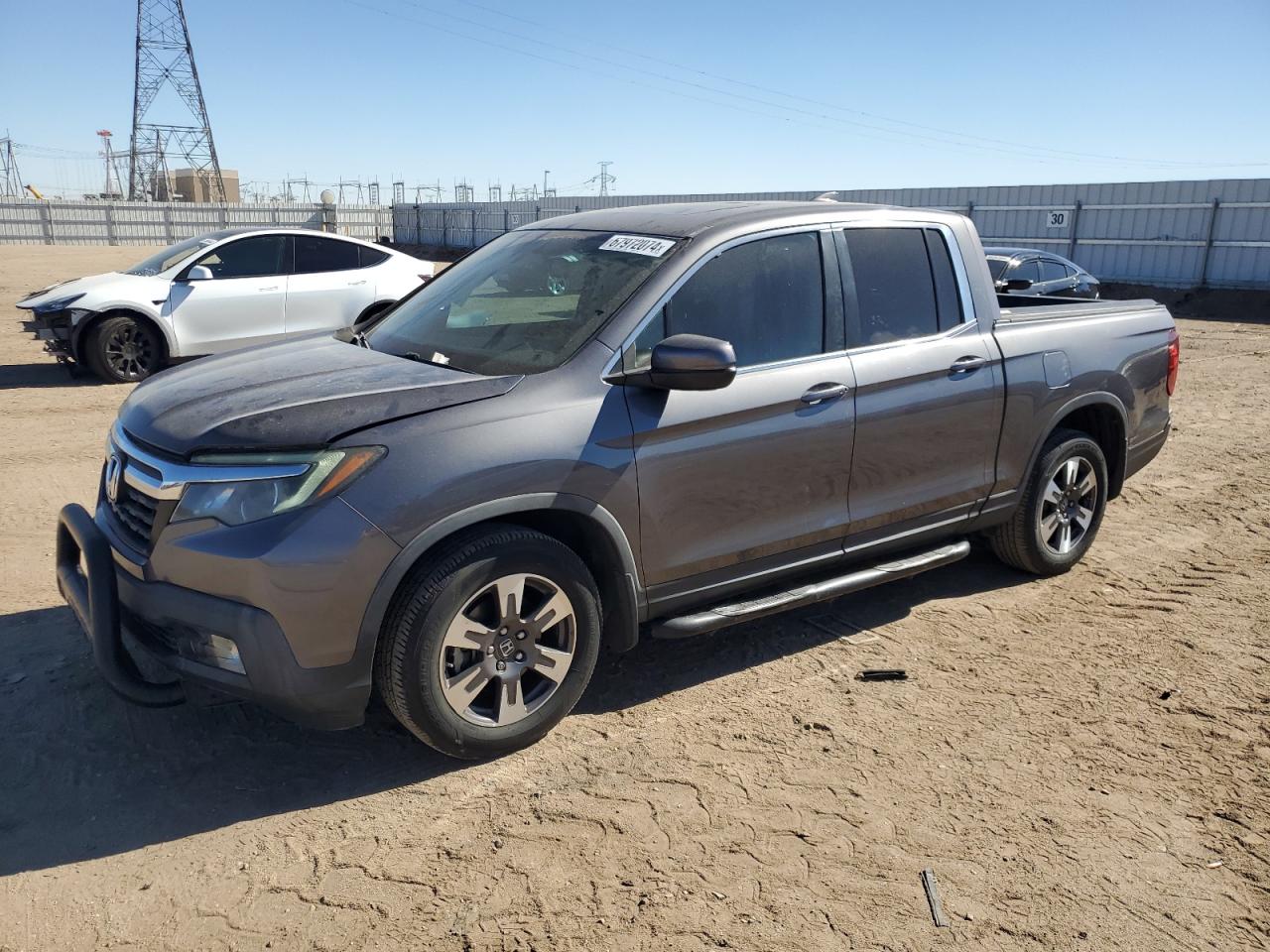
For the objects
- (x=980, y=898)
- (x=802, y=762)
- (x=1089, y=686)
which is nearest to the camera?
(x=980, y=898)

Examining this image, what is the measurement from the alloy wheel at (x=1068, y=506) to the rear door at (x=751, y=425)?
1655 millimetres

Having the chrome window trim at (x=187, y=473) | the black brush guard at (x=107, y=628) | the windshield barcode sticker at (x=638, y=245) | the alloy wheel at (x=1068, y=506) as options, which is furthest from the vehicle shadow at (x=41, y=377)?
the alloy wheel at (x=1068, y=506)

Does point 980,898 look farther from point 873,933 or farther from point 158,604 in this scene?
point 158,604

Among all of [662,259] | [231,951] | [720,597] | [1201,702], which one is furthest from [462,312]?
[1201,702]

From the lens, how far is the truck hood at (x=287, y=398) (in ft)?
10.5

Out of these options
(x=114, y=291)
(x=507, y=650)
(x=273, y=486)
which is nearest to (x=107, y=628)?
(x=273, y=486)

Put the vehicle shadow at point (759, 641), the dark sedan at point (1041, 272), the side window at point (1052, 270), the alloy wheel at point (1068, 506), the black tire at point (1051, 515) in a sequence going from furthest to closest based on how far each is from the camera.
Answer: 1. the side window at point (1052, 270)
2. the dark sedan at point (1041, 272)
3. the alloy wheel at point (1068, 506)
4. the black tire at point (1051, 515)
5. the vehicle shadow at point (759, 641)

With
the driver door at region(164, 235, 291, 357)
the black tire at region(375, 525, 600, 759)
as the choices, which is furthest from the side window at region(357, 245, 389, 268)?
the black tire at region(375, 525, 600, 759)

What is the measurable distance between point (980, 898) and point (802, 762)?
2.72 ft

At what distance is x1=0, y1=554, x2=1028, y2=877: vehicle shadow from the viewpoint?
10.3ft

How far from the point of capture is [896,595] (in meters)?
5.26

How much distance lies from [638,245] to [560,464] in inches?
44.0

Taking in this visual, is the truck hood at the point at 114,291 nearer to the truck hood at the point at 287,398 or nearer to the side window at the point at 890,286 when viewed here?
the truck hood at the point at 287,398

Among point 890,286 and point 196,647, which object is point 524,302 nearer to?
point 890,286
